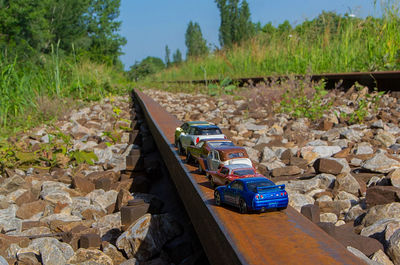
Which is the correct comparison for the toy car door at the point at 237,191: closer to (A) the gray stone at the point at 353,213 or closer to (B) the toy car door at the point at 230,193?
(B) the toy car door at the point at 230,193

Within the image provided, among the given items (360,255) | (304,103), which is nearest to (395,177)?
(360,255)

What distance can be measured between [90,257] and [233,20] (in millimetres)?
77991

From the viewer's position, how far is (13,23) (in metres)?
28.2

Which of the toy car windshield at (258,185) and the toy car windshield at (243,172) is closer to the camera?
the toy car windshield at (258,185)

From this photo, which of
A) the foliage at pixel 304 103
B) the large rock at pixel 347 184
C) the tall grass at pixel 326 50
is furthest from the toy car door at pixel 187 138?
the tall grass at pixel 326 50

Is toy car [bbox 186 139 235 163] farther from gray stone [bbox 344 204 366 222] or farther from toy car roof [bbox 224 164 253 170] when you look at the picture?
gray stone [bbox 344 204 366 222]

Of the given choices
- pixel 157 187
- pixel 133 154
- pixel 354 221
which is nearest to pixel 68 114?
pixel 133 154

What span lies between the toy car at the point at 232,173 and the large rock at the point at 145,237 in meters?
0.49

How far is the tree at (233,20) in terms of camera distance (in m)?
71.7

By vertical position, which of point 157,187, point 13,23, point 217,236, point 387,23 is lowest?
point 157,187

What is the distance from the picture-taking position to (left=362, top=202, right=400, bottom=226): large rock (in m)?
2.32

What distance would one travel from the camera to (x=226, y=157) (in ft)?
6.97

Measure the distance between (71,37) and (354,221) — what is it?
46680 mm

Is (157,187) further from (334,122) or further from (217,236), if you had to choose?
(334,122)
